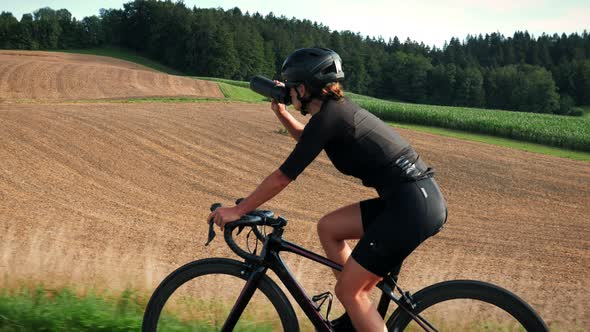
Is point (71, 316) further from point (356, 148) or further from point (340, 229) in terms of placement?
point (356, 148)

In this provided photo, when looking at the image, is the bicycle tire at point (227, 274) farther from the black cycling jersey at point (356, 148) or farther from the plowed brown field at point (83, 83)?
the plowed brown field at point (83, 83)

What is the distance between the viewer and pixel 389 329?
10.1 ft

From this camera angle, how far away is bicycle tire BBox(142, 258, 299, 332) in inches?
120

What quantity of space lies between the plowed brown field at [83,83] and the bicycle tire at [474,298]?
38.8 m

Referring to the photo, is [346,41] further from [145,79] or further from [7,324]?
[7,324]

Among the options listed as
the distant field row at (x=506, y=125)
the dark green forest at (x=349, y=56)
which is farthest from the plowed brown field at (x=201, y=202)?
the dark green forest at (x=349, y=56)

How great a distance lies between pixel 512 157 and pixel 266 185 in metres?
23.8

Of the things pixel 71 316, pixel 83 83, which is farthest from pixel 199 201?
pixel 83 83

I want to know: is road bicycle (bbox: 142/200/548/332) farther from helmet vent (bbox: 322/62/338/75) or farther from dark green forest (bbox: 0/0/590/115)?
dark green forest (bbox: 0/0/590/115)

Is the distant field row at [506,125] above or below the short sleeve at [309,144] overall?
below

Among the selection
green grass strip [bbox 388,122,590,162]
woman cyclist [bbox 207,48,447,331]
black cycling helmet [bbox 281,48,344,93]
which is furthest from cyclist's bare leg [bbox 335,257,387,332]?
green grass strip [bbox 388,122,590,162]

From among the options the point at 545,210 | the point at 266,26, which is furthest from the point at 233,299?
the point at 266,26

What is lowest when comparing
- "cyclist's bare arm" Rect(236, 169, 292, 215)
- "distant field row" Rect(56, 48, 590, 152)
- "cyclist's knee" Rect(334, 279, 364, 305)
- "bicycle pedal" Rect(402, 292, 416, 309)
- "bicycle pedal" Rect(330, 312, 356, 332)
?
"distant field row" Rect(56, 48, 590, 152)

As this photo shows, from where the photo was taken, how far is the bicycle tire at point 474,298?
9.19 ft
